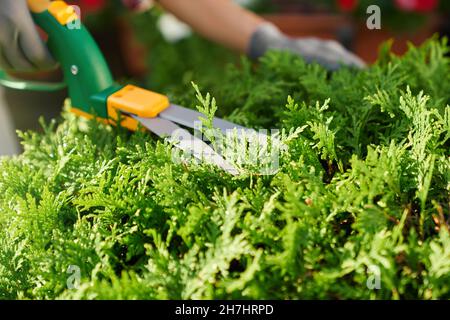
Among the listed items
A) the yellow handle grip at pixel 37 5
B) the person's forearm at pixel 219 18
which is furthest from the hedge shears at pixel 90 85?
the person's forearm at pixel 219 18

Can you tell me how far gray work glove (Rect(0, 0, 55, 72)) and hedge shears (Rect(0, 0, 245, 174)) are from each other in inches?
1.1

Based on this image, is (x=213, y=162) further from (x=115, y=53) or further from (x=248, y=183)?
(x=115, y=53)

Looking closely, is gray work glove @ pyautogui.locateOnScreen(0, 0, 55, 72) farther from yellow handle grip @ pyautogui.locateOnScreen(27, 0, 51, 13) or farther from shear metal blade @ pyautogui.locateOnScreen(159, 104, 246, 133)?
shear metal blade @ pyautogui.locateOnScreen(159, 104, 246, 133)

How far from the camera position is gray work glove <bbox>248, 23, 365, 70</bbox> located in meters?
1.62

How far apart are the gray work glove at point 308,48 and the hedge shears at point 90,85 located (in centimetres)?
56

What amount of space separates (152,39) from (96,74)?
2030mm

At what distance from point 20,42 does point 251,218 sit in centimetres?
85

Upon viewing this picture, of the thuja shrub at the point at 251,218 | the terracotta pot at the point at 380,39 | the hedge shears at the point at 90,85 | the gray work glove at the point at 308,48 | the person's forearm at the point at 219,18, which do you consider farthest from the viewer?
the terracotta pot at the point at 380,39

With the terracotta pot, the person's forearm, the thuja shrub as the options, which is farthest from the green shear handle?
the terracotta pot

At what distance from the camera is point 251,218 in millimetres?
839

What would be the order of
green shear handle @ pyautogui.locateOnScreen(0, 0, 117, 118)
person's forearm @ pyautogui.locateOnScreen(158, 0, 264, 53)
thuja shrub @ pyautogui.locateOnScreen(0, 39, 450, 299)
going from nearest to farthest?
thuja shrub @ pyautogui.locateOnScreen(0, 39, 450, 299) < green shear handle @ pyautogui.locateOnScreen(0, 0, 117, 118) < person's forearm @ pyautogui.locateOnScreen(158, 0, 264, 53)

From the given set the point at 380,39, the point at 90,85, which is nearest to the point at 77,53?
the point at 90,85

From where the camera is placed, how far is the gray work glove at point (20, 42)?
4.35ft

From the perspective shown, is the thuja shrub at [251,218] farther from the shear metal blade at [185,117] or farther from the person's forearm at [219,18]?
the person's forearm at [219,18]
